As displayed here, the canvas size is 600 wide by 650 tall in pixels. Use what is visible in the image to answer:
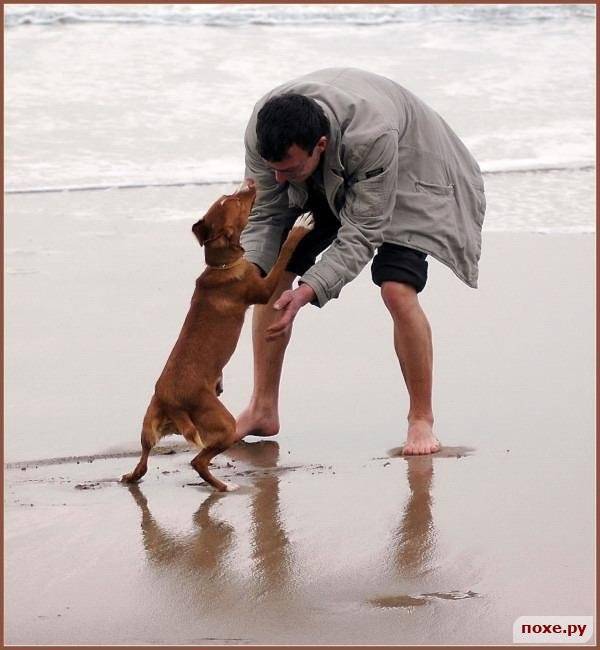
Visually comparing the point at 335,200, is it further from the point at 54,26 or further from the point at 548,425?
the point at 54,26

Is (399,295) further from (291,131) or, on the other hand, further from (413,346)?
(291,131)

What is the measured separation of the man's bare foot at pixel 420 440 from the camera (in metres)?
4.89

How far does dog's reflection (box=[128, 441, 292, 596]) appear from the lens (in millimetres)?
3731

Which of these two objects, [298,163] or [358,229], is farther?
[358,229]

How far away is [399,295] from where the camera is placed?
201 inches

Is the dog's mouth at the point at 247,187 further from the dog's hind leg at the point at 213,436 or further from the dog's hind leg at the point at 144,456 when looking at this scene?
the dog's hind leg at the point at 144,456

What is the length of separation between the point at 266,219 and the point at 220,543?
1.69 metres

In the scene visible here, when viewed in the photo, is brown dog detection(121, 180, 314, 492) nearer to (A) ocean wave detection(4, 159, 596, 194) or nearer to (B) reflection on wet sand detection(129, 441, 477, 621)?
(B) reflection on wet sand detection(129, 441, 477, 621)

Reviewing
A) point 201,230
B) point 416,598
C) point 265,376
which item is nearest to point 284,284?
point 265,376

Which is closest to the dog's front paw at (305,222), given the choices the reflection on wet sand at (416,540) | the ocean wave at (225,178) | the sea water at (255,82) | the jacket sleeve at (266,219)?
the jacket sleeve at (266,219)

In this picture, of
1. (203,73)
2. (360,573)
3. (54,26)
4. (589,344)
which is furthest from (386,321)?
(54,26)

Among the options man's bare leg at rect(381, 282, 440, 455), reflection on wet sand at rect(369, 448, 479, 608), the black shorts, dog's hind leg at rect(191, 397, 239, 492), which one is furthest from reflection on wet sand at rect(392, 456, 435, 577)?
the black shorts

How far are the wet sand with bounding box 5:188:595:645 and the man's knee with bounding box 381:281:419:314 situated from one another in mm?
531

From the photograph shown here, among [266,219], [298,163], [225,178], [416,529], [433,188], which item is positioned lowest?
[225,178]
